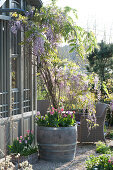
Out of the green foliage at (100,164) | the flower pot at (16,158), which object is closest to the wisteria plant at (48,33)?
the flower pot at (16,158)

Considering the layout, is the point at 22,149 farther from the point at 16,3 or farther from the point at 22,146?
the point at 16,3

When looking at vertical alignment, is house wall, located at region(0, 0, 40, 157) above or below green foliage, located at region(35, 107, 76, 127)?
above

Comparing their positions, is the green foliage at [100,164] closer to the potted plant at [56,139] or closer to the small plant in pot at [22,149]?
the potted plant at [56,139]

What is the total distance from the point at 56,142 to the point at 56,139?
48 mm

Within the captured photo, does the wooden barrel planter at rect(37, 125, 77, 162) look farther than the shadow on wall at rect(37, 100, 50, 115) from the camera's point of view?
No

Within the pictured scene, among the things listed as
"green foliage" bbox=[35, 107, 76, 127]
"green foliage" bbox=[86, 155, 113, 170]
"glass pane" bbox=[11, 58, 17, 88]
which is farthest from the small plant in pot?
"green foliage" bbox=[86, 155, 113, 170]

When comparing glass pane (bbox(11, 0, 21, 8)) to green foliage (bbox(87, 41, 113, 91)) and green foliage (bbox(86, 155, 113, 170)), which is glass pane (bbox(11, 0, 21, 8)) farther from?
green foliage (bbox(87, 41, 113, 91))

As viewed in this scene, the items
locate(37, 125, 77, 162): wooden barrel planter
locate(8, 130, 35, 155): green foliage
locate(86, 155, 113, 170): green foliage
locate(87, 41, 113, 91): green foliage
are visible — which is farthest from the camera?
locate(87, 41, 113, 91): green foliage

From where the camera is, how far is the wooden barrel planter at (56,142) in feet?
15.8

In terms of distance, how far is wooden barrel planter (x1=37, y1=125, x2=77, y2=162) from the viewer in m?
4.82

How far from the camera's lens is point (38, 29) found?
191 inches

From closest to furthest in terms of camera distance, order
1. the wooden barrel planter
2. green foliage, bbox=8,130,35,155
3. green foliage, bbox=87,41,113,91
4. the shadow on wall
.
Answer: green foliage, bbox=8,130,35,155 → the wooden barrel planter → the shadow on wall → green foliage, bbox=87,41,113,91

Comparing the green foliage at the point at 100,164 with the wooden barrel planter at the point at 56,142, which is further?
the wooden barrel planter at the point at 56,142

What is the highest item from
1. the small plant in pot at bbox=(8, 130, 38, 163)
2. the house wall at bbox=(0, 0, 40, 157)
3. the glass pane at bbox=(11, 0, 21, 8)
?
the glass pane at bbox=(11, 0, 21, 8)
